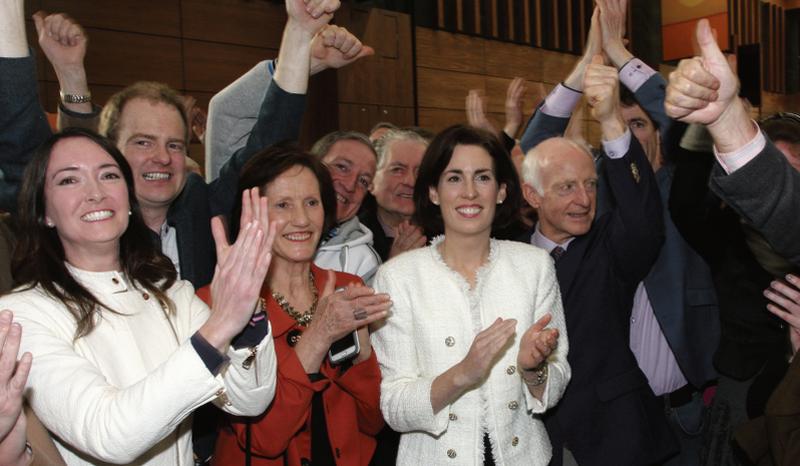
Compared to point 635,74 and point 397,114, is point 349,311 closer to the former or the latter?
point 635,74

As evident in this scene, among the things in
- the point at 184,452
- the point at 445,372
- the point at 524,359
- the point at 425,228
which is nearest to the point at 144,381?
the point at 184,452

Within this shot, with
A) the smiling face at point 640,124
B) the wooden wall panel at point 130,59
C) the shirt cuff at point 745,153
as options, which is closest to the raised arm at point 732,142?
the shirt cuff at point 745,153

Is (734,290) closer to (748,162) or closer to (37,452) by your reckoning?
(748,162)

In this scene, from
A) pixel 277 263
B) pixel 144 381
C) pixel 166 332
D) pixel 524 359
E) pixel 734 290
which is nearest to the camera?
pixel 144 381

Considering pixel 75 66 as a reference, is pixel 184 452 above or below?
below

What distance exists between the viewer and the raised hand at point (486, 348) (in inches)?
73.0

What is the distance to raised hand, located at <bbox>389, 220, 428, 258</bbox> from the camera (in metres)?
2.71

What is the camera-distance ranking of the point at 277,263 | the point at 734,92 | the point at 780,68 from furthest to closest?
the point at 780,68
the point at 277,263
the point at 734,92

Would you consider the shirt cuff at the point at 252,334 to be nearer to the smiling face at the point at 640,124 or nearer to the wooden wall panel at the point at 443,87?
the smiling face at the point at 640,124

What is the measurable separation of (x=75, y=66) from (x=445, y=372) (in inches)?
65.9

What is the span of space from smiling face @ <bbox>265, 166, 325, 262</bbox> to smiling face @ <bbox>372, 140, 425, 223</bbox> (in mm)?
801

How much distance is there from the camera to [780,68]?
13703 mm

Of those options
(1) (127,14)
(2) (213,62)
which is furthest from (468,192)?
(2) (213,62)

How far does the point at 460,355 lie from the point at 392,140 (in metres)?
1.46
